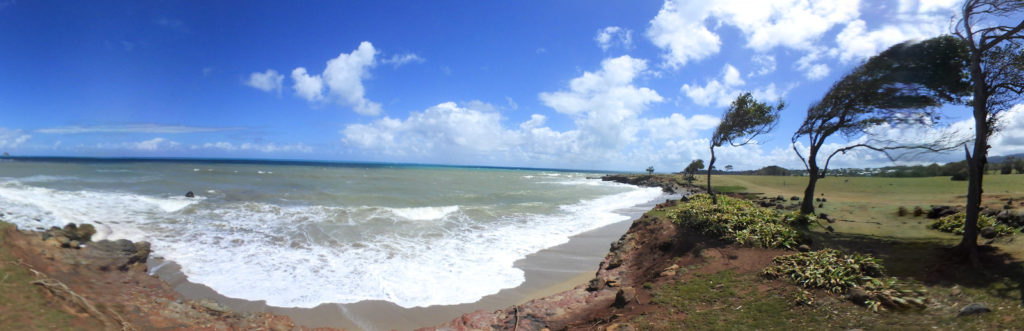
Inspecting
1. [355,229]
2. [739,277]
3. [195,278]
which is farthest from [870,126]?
[195,278]

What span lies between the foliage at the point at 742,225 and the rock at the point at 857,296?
2678 mm

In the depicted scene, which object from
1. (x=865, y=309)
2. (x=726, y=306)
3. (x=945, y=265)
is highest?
(x=945, y=265)

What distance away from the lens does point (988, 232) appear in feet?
21.7

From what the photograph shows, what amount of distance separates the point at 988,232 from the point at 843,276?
13.5 feet

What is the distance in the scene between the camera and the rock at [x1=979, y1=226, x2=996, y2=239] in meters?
6.54

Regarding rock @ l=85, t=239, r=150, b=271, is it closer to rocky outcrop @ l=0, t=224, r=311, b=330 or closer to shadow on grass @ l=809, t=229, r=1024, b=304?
rocky outcrop @ l=0, t=224, r=311, b=330

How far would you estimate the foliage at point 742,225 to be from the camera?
7727 millimetres

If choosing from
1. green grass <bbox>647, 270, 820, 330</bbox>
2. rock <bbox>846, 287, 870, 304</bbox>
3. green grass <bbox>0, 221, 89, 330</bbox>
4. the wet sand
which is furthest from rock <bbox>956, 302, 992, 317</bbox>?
green grass <bbox>0, 221, 89, 330</bbox>

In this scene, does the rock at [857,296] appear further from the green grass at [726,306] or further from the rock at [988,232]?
the rock at [988,232]

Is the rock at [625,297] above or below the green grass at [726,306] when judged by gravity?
below

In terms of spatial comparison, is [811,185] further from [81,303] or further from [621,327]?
[81,303]

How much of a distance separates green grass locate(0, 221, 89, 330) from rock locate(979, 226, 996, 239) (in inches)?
585

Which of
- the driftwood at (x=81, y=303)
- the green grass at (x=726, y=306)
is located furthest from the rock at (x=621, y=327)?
the driftwood at (x=81, y=303)

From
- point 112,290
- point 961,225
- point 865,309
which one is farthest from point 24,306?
point 961,225
